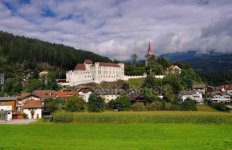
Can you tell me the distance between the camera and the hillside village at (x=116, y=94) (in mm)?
76750

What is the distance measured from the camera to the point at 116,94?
3942 inches

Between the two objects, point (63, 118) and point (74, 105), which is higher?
point (74, 105)

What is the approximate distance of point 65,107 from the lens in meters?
74.7

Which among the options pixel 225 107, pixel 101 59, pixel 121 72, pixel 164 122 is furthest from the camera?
pixel 101 59

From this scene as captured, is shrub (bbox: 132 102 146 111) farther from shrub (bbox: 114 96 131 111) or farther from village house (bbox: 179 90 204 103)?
village house (bbox: 179 90 204 103)

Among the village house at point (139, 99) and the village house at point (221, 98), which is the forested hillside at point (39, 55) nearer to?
the village house at point (221, 98)

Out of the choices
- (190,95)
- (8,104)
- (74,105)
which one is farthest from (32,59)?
(74,105)

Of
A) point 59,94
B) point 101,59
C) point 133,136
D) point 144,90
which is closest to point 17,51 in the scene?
point 101,59

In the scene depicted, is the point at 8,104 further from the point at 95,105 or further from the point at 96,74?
the point at 96,74

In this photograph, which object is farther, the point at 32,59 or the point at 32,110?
the point at 32,59

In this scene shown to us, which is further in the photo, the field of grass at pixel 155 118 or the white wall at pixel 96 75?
the white wall at pixel 96 75

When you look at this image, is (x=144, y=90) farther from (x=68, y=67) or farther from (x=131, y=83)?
(x=68, y=67)

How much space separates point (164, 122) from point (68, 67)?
114 metres

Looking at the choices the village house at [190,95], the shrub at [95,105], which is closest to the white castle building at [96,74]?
the village house at [190,95]
